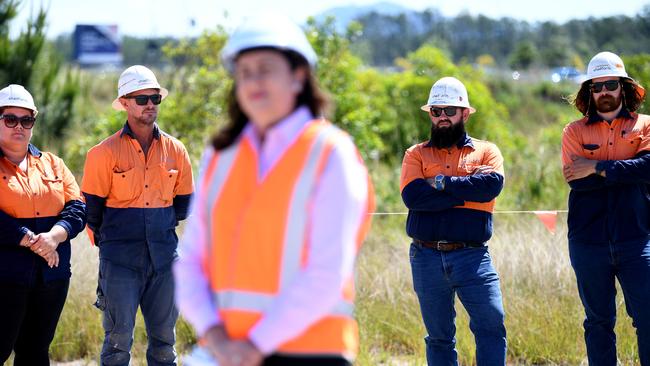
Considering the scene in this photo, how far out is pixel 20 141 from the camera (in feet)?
19.0

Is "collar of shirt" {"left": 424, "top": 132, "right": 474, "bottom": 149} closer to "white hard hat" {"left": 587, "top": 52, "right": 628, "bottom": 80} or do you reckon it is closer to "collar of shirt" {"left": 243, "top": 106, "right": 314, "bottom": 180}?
"white hard hat" {"left": 587, "top": 52, "right": 628, "bottom": 80}

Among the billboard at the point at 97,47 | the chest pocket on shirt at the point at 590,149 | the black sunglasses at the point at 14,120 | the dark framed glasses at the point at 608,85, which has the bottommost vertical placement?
the chest pocket on shirt at the point at 590,149

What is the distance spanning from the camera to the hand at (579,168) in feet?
19.1

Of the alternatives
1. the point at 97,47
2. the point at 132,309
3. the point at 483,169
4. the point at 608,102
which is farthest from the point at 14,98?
the point at 97,47

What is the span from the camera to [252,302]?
2953mm

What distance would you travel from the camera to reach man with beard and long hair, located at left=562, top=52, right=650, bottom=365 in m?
5.80

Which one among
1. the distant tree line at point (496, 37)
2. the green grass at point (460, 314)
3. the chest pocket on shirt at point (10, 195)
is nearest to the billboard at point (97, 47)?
the distant tree line at point (496, 37)

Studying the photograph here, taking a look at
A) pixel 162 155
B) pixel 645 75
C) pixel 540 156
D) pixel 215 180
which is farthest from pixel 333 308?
pixel 645 75

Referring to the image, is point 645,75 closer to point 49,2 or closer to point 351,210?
point 49,2

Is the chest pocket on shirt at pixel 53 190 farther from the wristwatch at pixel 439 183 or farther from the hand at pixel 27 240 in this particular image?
the wristwatch at pixel 439 183

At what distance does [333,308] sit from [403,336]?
4.72 meters

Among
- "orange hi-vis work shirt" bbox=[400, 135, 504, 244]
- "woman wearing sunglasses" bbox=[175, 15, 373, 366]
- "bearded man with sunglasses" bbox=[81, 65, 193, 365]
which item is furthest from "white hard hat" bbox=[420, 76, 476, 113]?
"woman wearing sunglasses" bbox=[175, 15, 373, 366]

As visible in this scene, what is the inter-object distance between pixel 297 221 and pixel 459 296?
3.26 m

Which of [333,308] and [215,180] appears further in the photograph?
[215,180]
